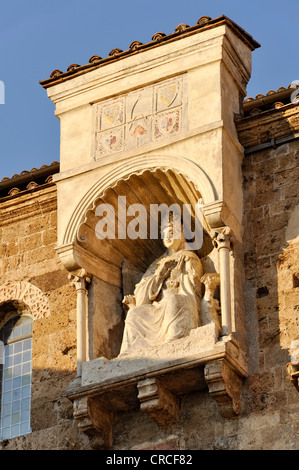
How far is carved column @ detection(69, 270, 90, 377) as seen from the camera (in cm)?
1711

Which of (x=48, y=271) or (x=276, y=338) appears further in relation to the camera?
(x=48, y=271)

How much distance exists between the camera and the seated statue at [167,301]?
16.6 metres

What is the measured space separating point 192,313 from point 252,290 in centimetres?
71

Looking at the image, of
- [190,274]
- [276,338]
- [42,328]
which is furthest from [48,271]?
[276,338]

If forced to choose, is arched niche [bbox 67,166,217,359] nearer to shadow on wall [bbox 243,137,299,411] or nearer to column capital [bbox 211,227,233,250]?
column capital [bbox 211,227,233,250]

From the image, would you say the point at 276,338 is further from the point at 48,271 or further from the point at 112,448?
the point at 48,271

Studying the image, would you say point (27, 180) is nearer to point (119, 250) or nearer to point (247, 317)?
point (119, 250)

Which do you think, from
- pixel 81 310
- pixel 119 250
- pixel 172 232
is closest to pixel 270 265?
pixel 172 232

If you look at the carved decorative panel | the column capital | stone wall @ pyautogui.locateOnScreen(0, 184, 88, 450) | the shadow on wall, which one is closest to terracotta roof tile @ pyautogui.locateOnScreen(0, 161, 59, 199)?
stone wall @ pyautogui.locateOnScreen(0, 184, 88, 450)

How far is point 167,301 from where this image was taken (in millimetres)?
16812

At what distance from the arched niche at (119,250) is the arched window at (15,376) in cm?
117

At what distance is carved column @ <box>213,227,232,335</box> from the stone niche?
0.01 meters

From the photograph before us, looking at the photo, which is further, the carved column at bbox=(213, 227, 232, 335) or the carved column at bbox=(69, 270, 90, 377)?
the carved column at bbox=(69, 270, 90, 377)
